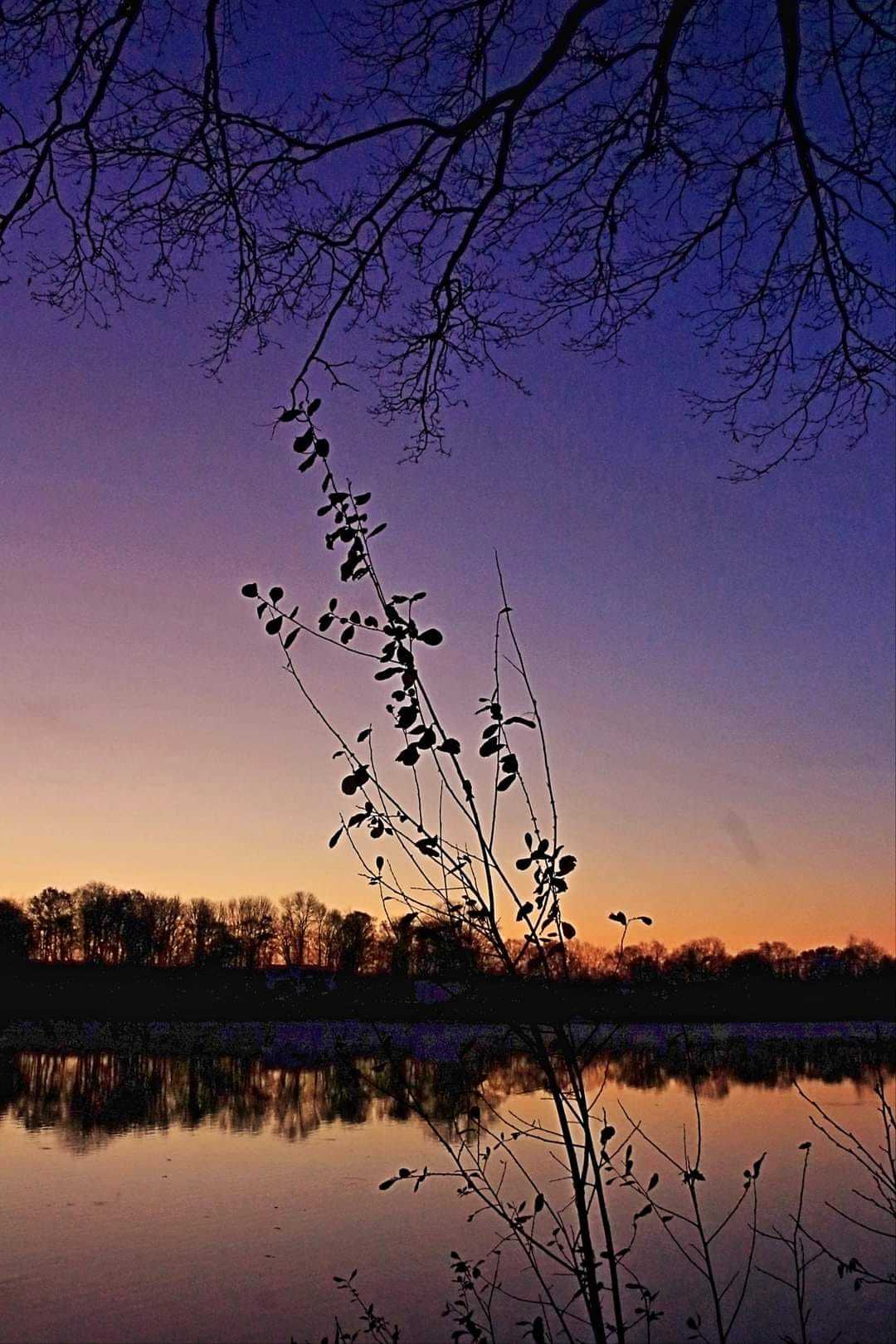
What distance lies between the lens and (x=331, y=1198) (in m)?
13.7

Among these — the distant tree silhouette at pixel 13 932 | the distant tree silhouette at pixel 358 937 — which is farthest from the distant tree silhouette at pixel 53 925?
the distant tree silhouette at pixel 358 937

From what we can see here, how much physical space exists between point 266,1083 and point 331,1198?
13.0 metres

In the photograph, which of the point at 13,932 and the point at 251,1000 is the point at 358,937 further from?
the point at 13,932

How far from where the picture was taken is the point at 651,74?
414cm

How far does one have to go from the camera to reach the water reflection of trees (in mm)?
19609

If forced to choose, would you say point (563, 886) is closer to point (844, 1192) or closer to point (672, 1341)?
point (672, 1341)

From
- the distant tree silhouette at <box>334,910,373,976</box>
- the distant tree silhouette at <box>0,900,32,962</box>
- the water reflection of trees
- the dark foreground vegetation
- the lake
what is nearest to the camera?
the distant tree silhouette at <box>334,910,373,976</box>

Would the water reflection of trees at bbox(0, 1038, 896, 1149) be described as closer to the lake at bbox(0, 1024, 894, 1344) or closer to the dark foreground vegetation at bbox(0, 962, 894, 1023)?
the lake at bbox(0, 1024, 894, 1344)

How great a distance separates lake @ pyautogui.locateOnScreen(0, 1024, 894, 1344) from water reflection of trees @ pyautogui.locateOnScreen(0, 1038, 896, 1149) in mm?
130

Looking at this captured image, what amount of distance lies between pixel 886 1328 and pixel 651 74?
9524 mm

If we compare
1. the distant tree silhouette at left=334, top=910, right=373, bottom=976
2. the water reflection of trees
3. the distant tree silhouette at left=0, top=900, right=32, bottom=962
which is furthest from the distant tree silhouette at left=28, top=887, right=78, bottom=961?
the distant tree silhouette at left=334, top=910, right=373, bottom=976

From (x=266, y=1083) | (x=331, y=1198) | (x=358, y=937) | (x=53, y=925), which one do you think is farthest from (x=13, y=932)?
(x=358, y=937)

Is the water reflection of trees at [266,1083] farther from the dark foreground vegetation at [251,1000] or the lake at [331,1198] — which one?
the dark foreground vegetation at [251,1000]

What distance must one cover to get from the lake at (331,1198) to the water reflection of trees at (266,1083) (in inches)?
5.1
